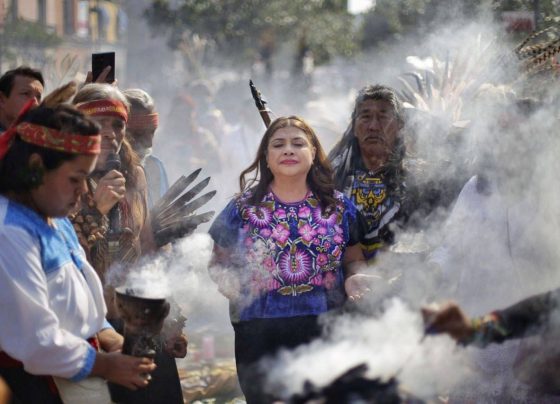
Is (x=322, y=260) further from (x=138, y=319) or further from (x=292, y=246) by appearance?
(x=138, y=319)

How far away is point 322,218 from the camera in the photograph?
169 inches

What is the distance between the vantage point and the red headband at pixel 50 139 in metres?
2.87

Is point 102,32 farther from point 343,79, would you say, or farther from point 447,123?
point 447,123

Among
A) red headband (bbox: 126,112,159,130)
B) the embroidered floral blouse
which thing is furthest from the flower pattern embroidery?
red headband (bbox: 126,112,159,130)

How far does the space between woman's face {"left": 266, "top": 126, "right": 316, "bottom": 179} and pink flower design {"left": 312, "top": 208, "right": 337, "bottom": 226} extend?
0.73 feet

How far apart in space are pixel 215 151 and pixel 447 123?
559cm

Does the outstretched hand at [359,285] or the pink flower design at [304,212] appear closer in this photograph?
the outstretched hand at [359,285]

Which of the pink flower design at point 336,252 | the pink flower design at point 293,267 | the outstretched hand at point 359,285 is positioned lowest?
the outstretched hand at point 359,285

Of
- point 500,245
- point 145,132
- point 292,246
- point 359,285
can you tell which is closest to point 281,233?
A: point 292,246

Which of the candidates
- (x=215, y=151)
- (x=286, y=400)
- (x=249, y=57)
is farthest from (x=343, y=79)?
(x=286, y=400)

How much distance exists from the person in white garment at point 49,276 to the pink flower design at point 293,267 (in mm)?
1231

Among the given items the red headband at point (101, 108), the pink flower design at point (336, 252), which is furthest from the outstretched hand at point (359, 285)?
the red headband at point (101, 108)

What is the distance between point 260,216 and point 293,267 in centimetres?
32

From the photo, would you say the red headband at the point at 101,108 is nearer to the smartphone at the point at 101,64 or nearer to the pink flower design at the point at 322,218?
the smartphone at the point at 101,64
